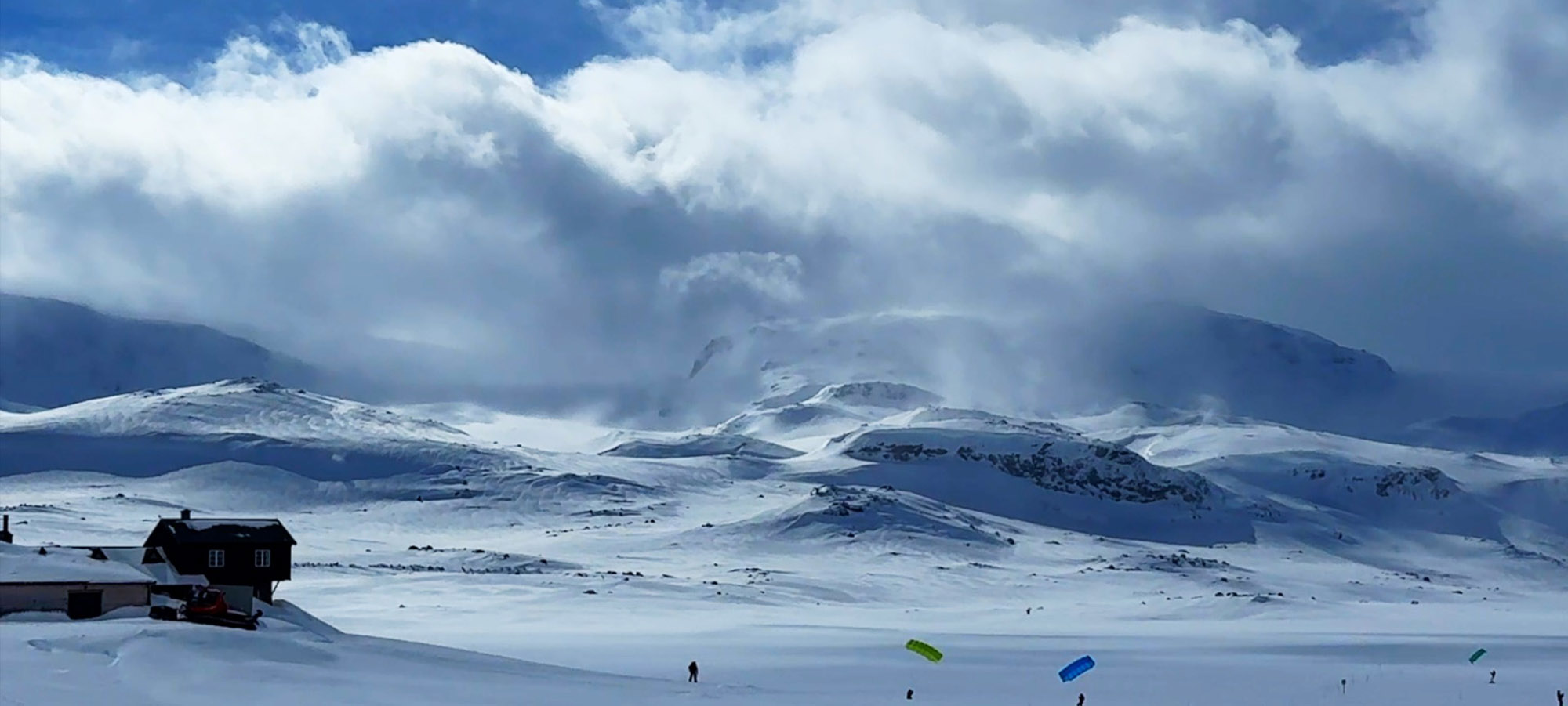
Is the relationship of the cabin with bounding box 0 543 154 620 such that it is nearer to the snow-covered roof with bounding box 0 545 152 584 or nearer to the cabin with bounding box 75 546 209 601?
the snow-covered roof with bounding box 0 545 152 584

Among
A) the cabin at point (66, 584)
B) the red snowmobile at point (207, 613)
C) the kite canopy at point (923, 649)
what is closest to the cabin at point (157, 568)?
the cabin at point (66, 584)

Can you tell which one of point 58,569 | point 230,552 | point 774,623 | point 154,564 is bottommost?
point 774,623

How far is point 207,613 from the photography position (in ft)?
204

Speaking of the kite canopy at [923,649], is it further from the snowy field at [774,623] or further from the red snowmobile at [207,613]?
the red snowmobile at [207,613]

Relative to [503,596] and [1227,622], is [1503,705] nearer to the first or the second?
[1227,622]

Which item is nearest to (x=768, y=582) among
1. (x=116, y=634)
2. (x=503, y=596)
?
(x=503, y=596)

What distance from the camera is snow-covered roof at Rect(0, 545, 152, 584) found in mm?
60469

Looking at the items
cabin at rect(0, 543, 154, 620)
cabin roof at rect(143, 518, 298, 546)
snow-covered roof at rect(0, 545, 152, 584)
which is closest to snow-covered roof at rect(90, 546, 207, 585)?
cabin roof at rect(143, 518, 298, 546)

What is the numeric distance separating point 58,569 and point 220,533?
448 inches

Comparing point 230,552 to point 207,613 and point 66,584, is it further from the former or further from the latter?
point 66,584

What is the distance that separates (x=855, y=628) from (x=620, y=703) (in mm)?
52509

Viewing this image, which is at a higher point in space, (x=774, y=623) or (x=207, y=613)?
(x=207, y=613)

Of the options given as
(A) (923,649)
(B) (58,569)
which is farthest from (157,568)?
(A) (923,649)

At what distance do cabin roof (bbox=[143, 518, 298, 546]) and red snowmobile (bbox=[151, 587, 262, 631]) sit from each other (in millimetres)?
7895
